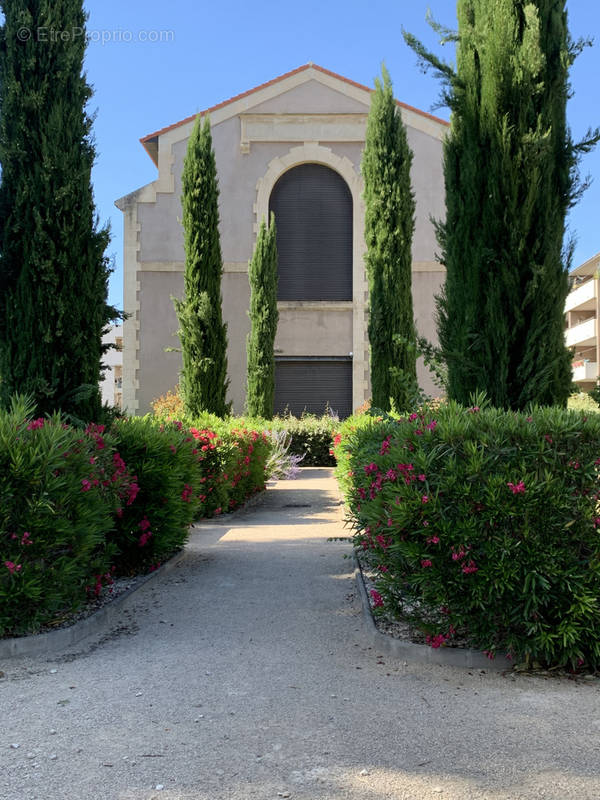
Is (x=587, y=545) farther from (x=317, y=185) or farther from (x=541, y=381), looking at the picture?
(x=317, y=185)

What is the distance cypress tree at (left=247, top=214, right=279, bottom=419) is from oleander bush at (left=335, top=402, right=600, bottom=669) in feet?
54.7

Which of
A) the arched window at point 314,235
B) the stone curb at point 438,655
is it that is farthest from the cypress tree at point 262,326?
the stone curb at point 438,655

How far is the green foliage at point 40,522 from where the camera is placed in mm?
4371

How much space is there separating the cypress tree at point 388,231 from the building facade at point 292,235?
7035 millimetres

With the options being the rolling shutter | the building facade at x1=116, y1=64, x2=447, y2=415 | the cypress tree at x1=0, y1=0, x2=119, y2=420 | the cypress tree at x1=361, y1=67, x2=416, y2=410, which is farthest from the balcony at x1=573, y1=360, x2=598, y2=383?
the cypress tree at x1=0, y1=0, x2=119, y2=420

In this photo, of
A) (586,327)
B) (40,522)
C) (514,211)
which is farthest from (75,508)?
(586,327)

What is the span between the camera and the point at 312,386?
23.8 m

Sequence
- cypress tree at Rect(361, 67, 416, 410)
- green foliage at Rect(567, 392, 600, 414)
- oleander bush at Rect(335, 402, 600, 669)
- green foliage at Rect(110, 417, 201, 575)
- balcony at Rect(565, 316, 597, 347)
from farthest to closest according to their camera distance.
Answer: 1. balcony at Rect(565, 316, 597, 347)
2. cypress tree at Rect(361, 67, 416, 410)
3. green foliage at Rect(567, 392, 600, 414)
4. green foliage at Rect(110, 417, 201, 575)
5. oleander bush at Rect(335, 402, 600, 669)

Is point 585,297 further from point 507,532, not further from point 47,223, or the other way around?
point 507,532

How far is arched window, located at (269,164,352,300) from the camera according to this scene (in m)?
24.0

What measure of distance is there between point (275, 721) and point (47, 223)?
4823 mm

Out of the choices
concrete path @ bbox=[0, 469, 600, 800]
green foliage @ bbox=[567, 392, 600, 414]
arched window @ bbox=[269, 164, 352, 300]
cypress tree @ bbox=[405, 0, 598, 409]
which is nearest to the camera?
concrete path @ bbox=[0, 469, 600, 800]

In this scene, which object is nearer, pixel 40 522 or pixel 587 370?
pixel 40 522

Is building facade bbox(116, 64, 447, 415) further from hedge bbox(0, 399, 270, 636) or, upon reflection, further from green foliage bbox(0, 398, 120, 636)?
Answer: green foliage bbox(0, 398, 120, 636)
